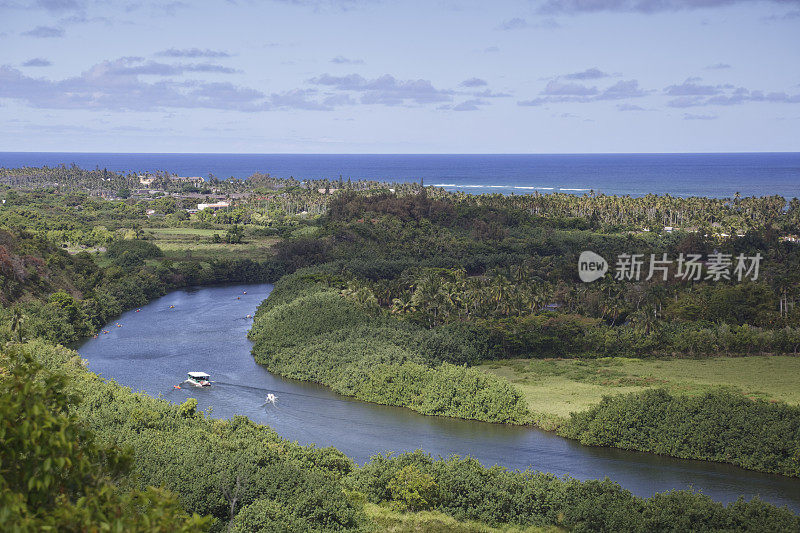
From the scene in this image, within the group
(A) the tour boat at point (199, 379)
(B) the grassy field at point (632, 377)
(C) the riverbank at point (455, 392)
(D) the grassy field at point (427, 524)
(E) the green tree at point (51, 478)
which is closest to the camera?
(E) the green tree at point (51, 478)

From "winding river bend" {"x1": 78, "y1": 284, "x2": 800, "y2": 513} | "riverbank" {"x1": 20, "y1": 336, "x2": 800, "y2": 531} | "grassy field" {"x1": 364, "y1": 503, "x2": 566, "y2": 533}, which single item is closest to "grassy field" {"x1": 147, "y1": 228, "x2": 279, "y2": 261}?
"winding river bend" {"x1": 78, "y1": 284, "x2": 800, "y2": 513}

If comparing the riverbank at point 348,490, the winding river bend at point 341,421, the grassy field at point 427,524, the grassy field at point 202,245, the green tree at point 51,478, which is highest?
the green tree at point 51,478

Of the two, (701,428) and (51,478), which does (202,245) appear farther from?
(51,478)

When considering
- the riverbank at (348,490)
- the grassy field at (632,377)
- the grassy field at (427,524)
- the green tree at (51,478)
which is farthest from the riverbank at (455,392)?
the green tree at (51,478)

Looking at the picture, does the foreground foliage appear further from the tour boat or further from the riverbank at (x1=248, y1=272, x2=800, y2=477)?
the tour boat

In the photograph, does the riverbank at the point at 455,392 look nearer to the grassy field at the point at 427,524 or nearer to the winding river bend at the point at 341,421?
the winding river bend at the point at 341,421
